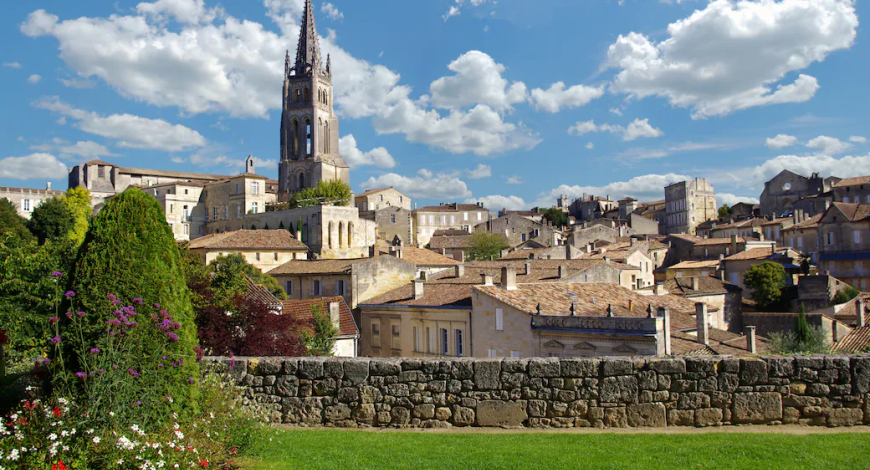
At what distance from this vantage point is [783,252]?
5959 centimetres

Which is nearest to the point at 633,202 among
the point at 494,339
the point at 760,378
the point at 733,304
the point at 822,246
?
the point at 822,246

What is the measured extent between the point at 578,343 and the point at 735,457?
1485 cm

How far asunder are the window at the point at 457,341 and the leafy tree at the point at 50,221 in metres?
58.3

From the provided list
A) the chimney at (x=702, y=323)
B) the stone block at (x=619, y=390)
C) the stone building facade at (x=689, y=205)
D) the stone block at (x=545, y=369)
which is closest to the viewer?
the stone block at (x=619, y=390)

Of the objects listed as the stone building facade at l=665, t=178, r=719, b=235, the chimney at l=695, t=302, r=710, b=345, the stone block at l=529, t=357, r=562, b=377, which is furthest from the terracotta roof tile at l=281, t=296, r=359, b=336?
the stone building facade at l=665, t=178, r=719, b=235

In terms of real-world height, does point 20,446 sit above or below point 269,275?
below

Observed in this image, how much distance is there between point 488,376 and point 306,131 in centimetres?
10830

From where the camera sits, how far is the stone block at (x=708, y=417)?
838 cm

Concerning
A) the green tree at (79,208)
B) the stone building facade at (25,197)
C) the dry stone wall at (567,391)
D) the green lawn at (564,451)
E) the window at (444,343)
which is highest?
the stone building facade at (25,197)

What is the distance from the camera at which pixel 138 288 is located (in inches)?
277

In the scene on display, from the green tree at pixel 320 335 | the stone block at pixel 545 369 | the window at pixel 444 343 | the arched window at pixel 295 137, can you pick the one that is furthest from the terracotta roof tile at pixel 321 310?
the arched window at pixel 295 137

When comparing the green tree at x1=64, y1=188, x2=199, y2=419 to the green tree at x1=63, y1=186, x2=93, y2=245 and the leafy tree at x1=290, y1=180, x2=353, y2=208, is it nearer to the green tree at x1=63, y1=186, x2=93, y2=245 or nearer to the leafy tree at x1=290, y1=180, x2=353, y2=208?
the green tree at x1=63, y1=186, x2=93, y2=245

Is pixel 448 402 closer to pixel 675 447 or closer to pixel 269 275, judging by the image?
pixel 675 447

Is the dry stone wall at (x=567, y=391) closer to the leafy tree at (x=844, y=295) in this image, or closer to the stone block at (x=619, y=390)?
the stone block at (x=619, y=390)
